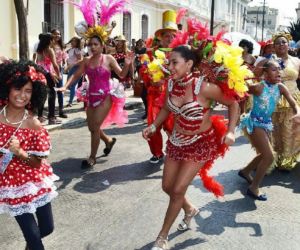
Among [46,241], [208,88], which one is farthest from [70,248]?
[208,88]

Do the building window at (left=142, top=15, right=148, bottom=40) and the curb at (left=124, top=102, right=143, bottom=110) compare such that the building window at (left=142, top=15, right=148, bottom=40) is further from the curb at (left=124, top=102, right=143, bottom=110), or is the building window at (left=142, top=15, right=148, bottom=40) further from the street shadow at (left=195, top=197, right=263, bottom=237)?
the street shadow at (left=195, top=197, right=263, bottom=237)

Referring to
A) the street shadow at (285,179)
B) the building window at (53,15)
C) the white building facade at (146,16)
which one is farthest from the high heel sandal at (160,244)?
the white building facade at (146,16)

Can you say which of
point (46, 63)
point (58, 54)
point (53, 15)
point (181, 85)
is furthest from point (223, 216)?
point (53, 15)

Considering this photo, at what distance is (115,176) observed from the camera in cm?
578

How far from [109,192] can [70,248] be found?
1.47 meters

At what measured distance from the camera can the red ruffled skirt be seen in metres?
3.74

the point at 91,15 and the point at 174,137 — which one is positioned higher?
the point at 91,15

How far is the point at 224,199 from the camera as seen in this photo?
5.00 m

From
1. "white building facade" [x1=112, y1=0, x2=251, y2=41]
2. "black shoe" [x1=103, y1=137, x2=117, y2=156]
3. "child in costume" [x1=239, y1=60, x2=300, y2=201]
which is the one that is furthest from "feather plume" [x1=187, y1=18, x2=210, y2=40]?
"white building facade" [x1=112, y1=0, x2=251, y2=41]

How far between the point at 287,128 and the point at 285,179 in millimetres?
761

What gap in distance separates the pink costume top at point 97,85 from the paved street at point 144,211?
96 cm

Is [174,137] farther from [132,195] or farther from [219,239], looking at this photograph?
[132,195]

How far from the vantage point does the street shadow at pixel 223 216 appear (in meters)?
4.17

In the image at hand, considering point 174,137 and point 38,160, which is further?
point 174,137
